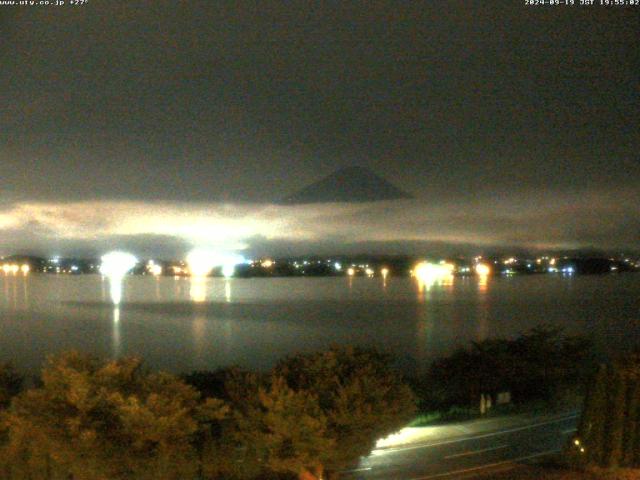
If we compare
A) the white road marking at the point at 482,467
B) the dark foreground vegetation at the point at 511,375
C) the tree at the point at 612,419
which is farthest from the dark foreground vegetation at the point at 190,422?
the dark foreground vegetation at the point at 511,375

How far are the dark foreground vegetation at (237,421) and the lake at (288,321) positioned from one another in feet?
77.8

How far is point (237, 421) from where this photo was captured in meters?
8.11

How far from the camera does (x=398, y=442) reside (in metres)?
12.6

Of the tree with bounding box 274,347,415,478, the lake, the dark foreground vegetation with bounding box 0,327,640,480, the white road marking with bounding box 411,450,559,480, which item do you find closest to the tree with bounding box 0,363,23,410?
the dark foreground vegetation with bounding box 0,327,640,480

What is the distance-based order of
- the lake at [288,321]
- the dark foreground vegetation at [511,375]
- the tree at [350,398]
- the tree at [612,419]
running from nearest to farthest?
the tree at [350,398] → the tree at [612,419] → the dark foreground vegetation at [511,375] → the lake at [288,321]

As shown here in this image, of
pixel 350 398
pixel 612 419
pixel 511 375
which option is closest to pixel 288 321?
pixel 511 375

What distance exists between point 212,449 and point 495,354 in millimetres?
16038

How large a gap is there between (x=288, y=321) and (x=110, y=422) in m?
58.9

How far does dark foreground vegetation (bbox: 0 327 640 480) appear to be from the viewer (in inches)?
285

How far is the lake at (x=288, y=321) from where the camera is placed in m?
48.0

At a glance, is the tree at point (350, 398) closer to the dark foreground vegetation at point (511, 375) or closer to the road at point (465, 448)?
the road at point (465, 448)

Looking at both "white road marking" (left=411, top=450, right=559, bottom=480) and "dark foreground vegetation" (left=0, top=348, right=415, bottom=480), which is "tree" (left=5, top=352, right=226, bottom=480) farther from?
"white road marking" (left=411, top=450, right=559, bottom=480)

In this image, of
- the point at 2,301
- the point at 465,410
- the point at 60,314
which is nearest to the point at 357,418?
the point at 465,410

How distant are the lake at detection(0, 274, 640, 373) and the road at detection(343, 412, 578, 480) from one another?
18.2 meters
